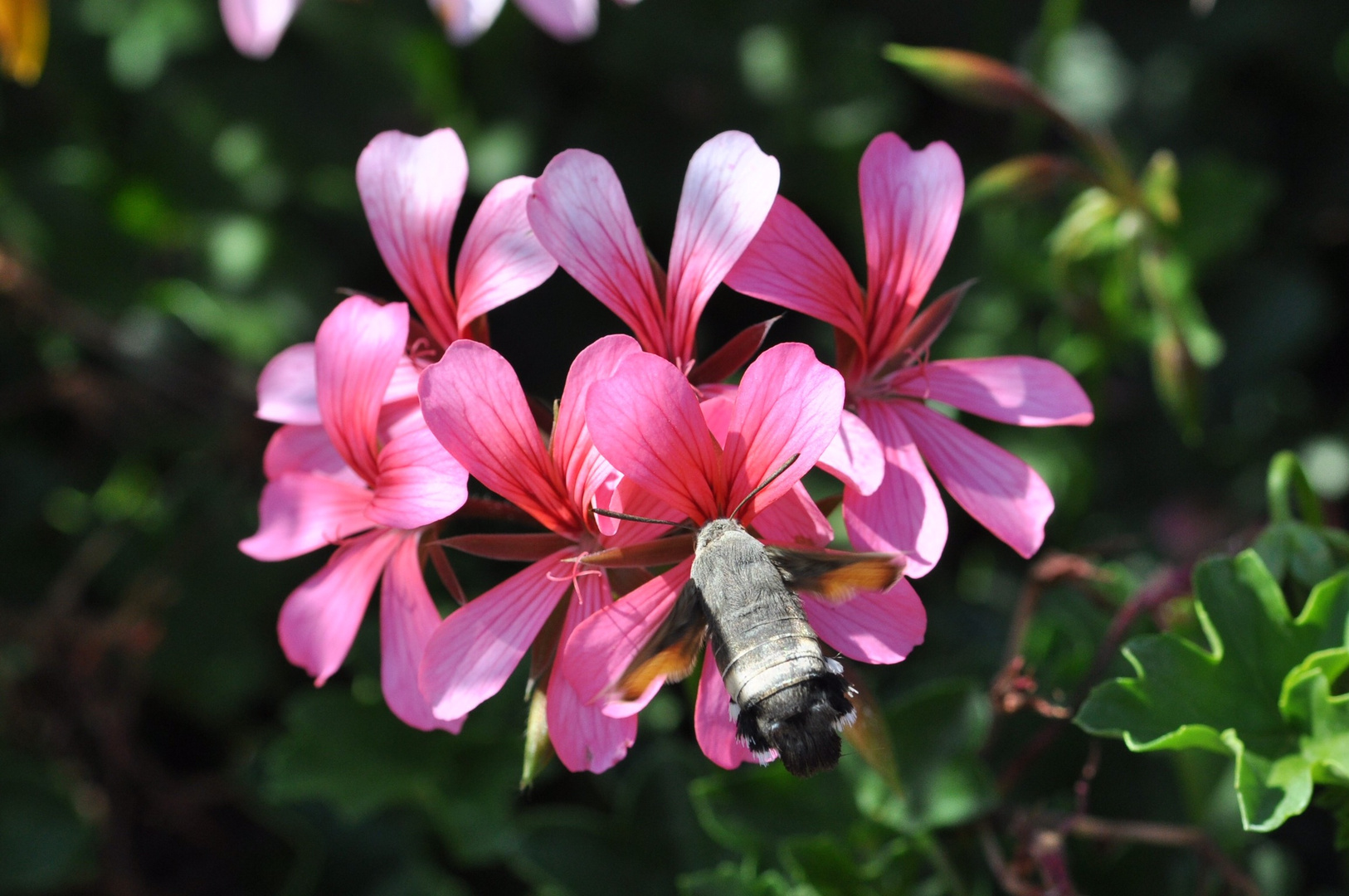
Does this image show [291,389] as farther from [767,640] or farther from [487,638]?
[767,640]

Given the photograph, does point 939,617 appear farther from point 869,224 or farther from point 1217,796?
point 869,224

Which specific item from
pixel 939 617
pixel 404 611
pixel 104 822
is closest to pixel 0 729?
pixel 104 822

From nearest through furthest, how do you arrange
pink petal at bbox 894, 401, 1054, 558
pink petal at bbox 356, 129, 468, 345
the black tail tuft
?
the black tail tuft < pink petal at bbox 894, 401, 1054, 558 < pink petal at bbox 356, 129, 468, 345

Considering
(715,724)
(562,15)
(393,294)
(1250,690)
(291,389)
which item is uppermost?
(562,15)

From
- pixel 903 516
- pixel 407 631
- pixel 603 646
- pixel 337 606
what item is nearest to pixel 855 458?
pixel 903 516

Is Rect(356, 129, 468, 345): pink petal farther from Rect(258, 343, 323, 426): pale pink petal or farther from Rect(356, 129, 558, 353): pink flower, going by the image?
Rect(258, 343, 323, 426): pale pink petal

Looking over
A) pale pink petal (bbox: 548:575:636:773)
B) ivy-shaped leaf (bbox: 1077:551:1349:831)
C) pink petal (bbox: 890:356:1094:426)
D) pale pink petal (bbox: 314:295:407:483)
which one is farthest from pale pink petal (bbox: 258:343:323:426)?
ivy-shaped leaf (bbox: 1077:551:1349:831)
